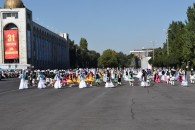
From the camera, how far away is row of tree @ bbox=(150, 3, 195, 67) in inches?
3455

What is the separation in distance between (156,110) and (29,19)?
112831 mm

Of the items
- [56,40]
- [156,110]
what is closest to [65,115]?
[156,110]

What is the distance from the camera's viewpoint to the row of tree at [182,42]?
288ft

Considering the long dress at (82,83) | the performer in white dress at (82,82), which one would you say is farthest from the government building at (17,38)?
the long dress at (82,83)

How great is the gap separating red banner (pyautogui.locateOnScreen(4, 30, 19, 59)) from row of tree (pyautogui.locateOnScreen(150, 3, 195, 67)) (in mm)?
39004

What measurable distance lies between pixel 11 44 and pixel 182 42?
4556 centimetres

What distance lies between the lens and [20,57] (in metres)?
121

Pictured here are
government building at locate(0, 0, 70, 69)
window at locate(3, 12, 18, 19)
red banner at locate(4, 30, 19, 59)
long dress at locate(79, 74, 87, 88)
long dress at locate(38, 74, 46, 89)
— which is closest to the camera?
long dress at locate(79, 74, 87, 88)

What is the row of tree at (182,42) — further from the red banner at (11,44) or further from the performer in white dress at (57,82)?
the performer in white dress at (57,82)

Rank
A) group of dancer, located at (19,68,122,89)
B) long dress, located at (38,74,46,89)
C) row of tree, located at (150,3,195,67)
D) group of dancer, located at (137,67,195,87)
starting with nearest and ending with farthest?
1. group of dancer, located at (137,67,195,87)
2. long dress, located at (38,74,46,89)
3. group of dancer, located at (19,68,122,89)
4. row of tree, located at (150,3,195,67)

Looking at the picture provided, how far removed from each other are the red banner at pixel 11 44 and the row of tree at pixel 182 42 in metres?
39.0

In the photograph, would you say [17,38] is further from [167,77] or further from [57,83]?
[57,83]

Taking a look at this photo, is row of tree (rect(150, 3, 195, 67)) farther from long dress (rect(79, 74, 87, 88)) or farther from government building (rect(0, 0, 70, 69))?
long dress (rect(79, 74, 87, 88))

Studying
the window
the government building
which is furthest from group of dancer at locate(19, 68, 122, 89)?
the window
